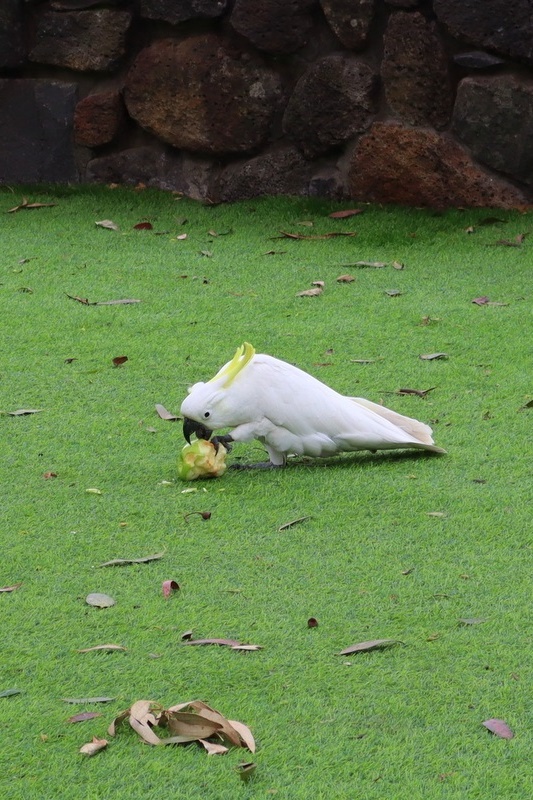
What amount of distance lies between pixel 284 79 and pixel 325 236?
0.96 meters

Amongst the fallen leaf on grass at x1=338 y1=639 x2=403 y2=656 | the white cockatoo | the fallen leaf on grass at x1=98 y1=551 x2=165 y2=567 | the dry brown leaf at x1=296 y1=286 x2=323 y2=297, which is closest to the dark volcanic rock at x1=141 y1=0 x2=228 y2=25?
the dry brown leaf at x1=296 y1=286 x2=323 y2=297

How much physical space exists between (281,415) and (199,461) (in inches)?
10.4

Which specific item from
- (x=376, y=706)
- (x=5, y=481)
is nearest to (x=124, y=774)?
(x=376, y=706)

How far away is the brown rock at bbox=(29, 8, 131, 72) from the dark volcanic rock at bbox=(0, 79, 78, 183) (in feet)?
0.52

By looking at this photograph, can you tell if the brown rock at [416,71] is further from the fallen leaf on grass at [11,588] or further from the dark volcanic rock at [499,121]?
the fallen leaf on grass at [11,588]

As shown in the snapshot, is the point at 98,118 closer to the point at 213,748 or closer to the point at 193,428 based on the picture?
the point at 193,428

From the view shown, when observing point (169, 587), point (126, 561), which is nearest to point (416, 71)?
point (126, 561)

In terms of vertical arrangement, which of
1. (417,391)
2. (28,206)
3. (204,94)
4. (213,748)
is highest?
(204,94)

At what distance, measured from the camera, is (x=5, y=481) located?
10.6 feet

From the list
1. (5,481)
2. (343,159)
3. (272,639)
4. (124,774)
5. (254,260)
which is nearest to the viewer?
(124,774)

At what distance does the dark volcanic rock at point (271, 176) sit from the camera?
20.3 ft

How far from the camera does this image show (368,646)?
2344 millimetres

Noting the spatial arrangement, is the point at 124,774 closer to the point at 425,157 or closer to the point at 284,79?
the point at 425,157

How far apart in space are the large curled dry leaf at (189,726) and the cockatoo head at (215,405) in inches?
47.9
